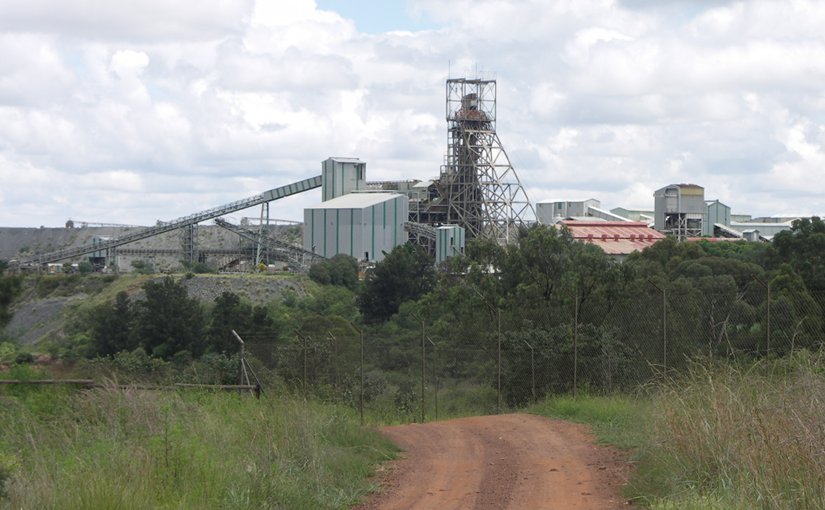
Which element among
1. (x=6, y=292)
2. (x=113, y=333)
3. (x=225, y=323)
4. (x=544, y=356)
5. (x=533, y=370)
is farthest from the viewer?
(x=113, y=333)

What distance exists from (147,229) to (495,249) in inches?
2175

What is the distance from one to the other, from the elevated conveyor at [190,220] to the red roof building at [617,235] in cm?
2237

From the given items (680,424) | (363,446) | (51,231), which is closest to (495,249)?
(363,446)

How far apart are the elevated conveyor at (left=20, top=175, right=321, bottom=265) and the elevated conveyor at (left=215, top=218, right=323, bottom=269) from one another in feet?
4.25

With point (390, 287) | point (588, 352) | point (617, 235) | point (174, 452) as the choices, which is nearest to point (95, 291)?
point (390, 287)

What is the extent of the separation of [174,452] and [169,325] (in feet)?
129

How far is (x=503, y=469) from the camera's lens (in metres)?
14.1

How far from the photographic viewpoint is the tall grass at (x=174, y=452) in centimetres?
1012

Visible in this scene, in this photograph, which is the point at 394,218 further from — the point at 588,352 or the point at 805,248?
the point at 588,352

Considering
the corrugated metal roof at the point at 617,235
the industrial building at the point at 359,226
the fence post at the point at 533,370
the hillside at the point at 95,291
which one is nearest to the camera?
the fence post at the point at 533,370

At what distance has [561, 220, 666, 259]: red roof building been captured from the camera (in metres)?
83.2

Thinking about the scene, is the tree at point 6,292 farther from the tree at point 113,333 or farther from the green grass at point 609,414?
the tree at point 113,333

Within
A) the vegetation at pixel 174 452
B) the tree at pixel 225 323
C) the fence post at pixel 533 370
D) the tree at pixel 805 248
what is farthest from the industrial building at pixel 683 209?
the vegetation at pixel 174 452

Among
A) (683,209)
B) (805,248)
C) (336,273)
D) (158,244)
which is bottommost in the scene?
(336,273)
